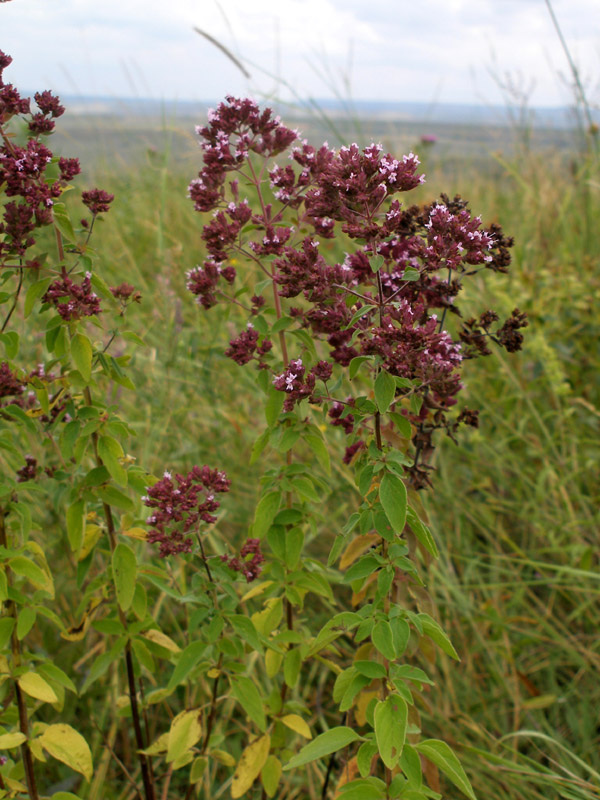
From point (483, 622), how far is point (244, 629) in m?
1.57

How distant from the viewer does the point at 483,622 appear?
2.92 metres

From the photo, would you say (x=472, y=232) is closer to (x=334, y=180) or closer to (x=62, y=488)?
(x=334, y=180)

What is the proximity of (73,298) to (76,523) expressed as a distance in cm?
60

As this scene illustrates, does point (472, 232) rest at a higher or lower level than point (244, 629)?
higher

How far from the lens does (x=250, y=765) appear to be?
6.12 feet

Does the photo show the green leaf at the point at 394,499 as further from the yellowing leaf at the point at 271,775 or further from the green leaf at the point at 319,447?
the yellowing leaf at the point at 271,775

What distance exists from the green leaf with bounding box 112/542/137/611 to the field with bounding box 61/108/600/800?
0.77 m

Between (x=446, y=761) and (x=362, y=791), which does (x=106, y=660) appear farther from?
(x=446, y=761)

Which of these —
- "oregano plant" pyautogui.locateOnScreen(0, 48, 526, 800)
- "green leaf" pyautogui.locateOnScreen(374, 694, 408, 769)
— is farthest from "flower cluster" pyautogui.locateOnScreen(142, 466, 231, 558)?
"green leaf" pyautogui.locateOnScreen(374, 694, 408, 769)

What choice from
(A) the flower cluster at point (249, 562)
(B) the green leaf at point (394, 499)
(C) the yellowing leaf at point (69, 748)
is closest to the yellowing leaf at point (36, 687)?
(C) the yellowing leaf at point (69, 748)

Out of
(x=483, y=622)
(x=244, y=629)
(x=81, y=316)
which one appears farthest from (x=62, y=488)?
(x=483, y=622)

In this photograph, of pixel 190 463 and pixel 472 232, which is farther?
pixel 190 463

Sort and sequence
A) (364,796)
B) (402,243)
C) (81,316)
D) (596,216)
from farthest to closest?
(596,216) < (402,243) < (81,316) < (364,796)

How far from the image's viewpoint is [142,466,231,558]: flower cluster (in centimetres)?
168
